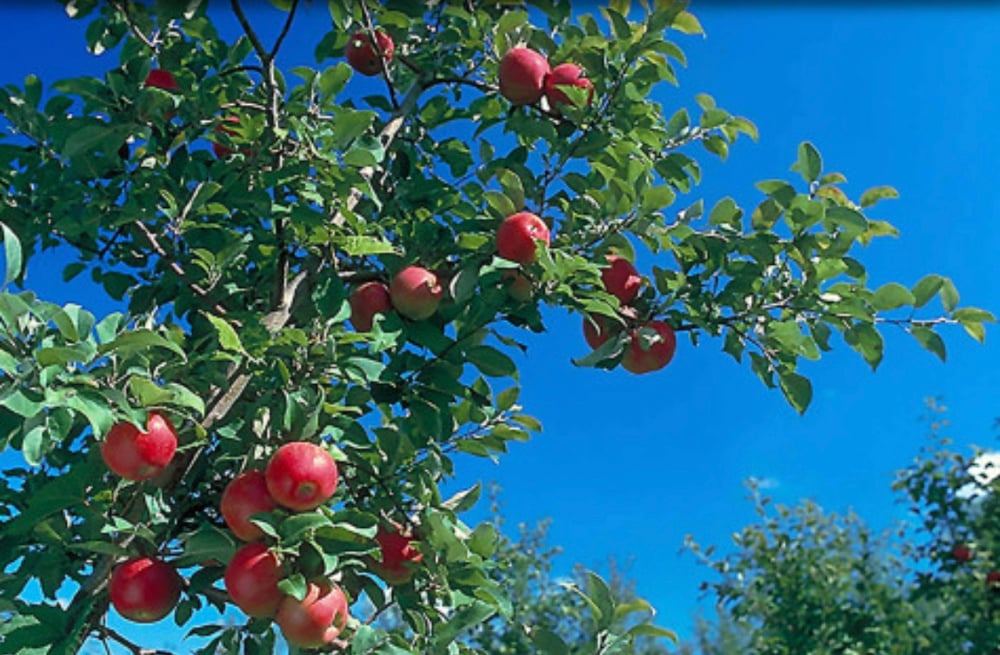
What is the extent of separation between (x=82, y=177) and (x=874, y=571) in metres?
5.76

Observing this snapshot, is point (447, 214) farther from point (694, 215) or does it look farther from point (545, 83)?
point (694, 215)

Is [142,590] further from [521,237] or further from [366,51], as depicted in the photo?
[366,51]

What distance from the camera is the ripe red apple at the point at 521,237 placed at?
5.80 ft

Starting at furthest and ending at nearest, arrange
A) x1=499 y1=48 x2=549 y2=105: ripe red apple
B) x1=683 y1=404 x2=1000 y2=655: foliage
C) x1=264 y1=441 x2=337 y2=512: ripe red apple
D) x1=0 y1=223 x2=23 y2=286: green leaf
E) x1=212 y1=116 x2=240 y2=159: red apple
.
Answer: x1=683 y1=404 x2=1000 y2=655: foliage, x1=499 y1=48 x2=549 y2=105: ripe red apple, x1=212 y1=116 x2=240 y2=159: red apple, x1=264 y1=441 x2=337 y2=512: ripe red apple, x1=0 y1=223 x2=23 y2=286: green leaf

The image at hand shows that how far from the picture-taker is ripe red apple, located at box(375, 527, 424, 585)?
1749 mm

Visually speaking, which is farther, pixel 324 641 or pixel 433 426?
pixel 433 426

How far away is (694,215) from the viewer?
77.9 inches

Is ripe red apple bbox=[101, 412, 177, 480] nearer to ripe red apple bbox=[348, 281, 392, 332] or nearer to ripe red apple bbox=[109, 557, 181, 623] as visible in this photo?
ripe red apple bbox=[109, 557, 181, 623]

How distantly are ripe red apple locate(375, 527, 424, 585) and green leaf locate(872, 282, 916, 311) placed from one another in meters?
0.97

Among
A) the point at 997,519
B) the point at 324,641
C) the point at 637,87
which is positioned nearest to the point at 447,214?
the point at 637,87

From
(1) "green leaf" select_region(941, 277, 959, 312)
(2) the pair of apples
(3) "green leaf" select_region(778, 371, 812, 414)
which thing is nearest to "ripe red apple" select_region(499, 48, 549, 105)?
(2) the pair of apples

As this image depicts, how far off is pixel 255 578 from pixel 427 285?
2.00ft

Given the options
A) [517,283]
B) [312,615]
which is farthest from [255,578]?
[517,283]

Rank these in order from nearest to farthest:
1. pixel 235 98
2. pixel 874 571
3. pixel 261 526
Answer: pixel 261 526, pixel 235 98, pixel 874 571
